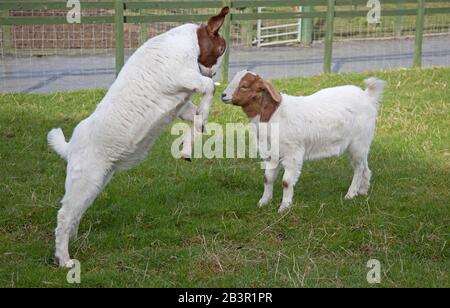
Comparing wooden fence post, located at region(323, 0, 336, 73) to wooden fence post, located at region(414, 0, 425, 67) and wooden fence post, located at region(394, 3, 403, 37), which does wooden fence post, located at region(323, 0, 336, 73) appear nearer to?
wooden fence post, located at region(414, 0, 425, 67)

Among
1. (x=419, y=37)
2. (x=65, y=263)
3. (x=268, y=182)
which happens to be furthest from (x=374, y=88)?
(x=419, y=37)

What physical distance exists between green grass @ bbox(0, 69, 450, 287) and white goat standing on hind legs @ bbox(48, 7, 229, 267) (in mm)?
568

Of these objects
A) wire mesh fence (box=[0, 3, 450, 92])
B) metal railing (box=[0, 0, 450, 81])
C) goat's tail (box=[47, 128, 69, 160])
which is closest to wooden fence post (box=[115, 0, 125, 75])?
metal railing (box=[0, 0, 450, 81])

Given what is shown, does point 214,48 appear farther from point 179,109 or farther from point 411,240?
point 411,240

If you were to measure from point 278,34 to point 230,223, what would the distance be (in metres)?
11.8

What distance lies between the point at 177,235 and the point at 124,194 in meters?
1.25

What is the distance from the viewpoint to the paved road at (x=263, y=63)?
1300 cm

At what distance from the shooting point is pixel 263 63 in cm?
1534

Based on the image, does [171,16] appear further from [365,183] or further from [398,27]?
[398,27]

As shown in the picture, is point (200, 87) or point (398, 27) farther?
point (398, 27)

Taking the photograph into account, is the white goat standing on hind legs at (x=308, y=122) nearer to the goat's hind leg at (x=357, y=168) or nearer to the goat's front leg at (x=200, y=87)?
the goat's hind leg at (x=357, y=168)

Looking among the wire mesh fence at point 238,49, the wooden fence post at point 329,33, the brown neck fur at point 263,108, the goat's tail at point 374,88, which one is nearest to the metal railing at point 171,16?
the wooden fence post at point 329,33

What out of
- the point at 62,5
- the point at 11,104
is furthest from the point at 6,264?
the point at 62,5

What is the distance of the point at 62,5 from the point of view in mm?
11891
